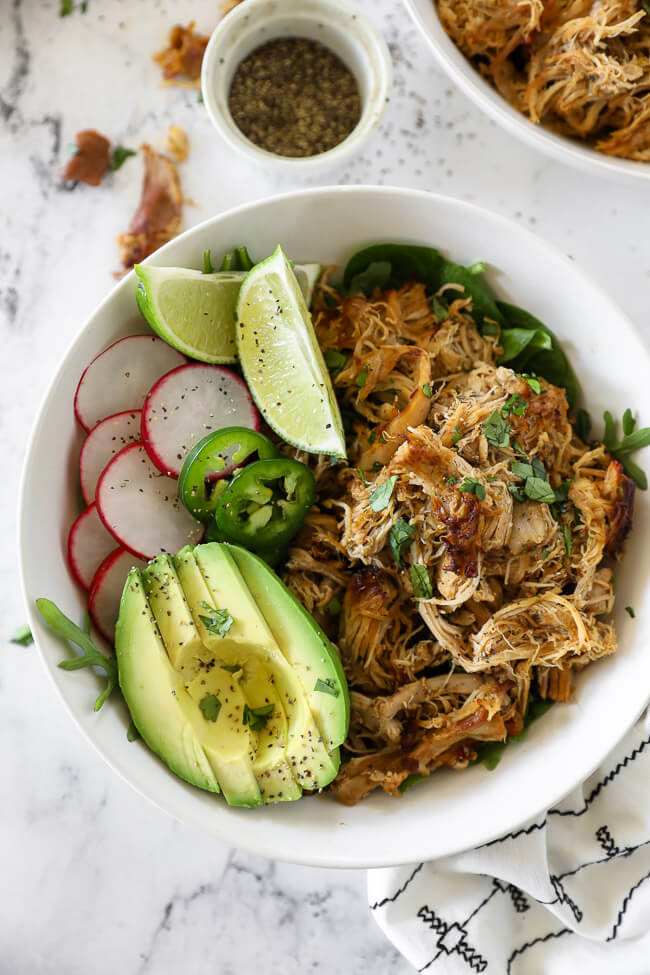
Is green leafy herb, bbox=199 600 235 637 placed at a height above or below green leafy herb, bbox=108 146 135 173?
below

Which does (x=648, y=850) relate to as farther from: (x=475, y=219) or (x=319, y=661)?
(x=475, y=219)

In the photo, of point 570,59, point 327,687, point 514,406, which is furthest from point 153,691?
point 570,59

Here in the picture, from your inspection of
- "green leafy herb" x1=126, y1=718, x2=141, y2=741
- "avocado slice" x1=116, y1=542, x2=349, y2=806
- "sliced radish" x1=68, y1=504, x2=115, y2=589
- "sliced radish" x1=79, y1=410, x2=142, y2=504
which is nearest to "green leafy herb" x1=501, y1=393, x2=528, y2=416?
"avocado slice" x1=116, y1=542, x2=349, y2=806

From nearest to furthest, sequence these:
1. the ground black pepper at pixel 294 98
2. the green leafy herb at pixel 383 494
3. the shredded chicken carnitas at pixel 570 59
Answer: the green leafy herb at pixel 383 494 < the shredded chicken carnitas at pixel 570 59 < the ground black pepper at pixel 294 98

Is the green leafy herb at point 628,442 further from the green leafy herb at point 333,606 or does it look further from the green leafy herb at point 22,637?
the green leafy herb at point 22,637

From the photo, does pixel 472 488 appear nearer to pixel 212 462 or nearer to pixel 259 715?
pixel 212 462

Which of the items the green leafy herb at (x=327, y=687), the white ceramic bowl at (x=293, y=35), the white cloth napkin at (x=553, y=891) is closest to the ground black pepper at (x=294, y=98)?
the white ceramic bowl at (x=293, y=35)

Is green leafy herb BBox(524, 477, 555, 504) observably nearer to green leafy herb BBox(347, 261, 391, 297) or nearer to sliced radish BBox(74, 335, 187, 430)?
green leafy herb BBox(347, 261, 391, 297)
